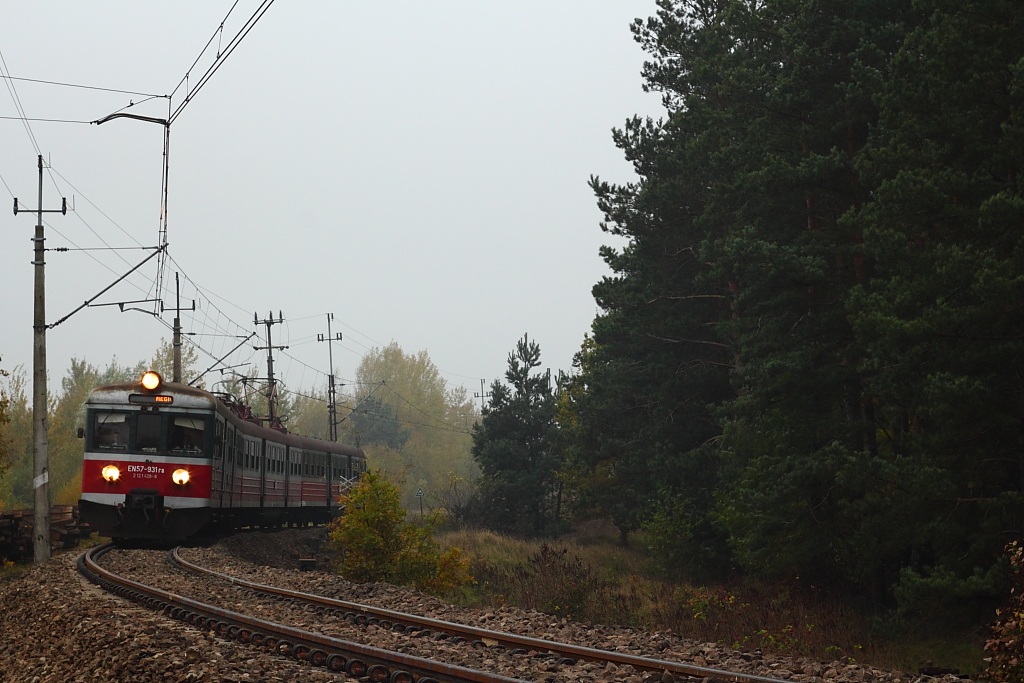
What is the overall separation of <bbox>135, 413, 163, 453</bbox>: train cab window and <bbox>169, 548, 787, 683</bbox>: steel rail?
25.5 feet

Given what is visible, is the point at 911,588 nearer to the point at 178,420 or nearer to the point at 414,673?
the point at 414,673

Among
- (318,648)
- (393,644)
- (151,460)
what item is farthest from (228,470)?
(318,648)

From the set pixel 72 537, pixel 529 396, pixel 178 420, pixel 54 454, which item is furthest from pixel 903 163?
pixel 54 454

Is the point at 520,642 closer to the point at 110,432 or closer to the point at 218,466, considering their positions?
the point at 218,466

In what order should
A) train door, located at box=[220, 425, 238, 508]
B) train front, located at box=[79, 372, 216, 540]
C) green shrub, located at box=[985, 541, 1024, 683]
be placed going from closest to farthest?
green shrub, located at box=[985, 541, 1024, 683] → train front, located at box=[79, 372, 216, 540] → train door, located at box=[220, 425, 238, 508]

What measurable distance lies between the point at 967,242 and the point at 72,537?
21.6 meters

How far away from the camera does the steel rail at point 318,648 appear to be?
791cm

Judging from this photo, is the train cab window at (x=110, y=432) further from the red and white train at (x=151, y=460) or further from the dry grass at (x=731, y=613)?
the dry grass at (x=731, y=613)

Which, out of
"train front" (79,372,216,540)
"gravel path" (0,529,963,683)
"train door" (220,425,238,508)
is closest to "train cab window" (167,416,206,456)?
"train front" (79,372,216,540)

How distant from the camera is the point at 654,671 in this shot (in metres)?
8.43

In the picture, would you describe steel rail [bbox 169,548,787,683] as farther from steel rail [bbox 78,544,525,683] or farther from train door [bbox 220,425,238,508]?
train door [bbox 220,425,238,508]

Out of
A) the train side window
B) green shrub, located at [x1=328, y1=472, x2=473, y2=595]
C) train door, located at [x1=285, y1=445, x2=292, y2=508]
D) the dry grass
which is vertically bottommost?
the dry grass

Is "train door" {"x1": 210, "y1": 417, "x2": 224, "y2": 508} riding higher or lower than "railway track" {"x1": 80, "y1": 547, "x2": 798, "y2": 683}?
higher

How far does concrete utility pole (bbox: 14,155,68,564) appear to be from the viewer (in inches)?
821
